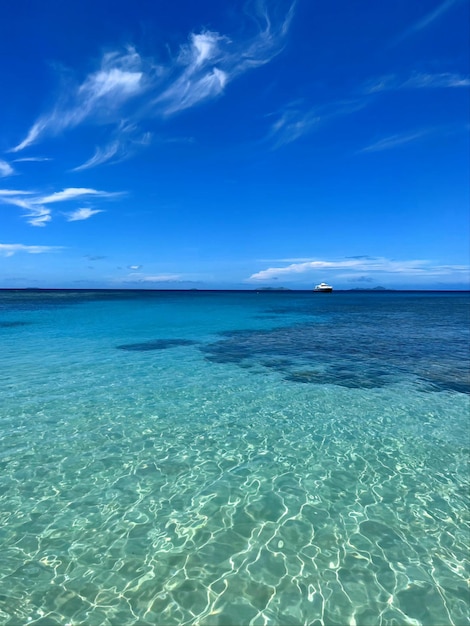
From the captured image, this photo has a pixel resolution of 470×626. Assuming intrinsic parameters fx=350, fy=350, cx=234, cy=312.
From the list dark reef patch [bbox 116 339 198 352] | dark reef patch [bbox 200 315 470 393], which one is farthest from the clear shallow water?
dark reef patch [bbox 116 339 198 352]

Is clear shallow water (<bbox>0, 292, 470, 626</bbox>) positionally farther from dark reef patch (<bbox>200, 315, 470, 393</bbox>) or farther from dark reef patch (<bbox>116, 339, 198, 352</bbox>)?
dark reef patch (<bbox>116, 339, 198, 352</bbox>)

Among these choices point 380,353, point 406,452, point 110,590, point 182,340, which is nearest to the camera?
point 110,590

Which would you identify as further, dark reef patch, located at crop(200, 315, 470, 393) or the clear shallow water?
dark reef patch, located at crop(200, 315, 470, 393)

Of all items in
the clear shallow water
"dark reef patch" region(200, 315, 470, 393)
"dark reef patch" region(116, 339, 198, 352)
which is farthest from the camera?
"dark reef patch" region(116, 339, 198, 352)

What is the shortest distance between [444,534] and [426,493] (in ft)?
4.30

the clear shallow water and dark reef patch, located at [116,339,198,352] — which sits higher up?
dark reef patch, located at [116,339,198,352]

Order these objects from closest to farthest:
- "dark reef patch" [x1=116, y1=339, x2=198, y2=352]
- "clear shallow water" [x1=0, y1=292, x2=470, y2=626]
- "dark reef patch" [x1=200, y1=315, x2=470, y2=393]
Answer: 1. "clear shallow water" [x1=0, y1=292, x2=470, y2=626]
2. "dark reef patch" [x1=200, y1=315, x2=470, y2=393]
3. "dark reef patch" [x1=116, y1=339, x2=198, y2=352]

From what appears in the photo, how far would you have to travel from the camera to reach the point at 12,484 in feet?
25.7

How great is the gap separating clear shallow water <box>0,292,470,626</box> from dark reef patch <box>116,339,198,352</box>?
7626 mm

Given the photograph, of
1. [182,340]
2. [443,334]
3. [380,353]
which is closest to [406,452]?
[380,353]

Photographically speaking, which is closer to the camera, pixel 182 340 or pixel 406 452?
pixel 406 452

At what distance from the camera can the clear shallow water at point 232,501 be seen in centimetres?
521

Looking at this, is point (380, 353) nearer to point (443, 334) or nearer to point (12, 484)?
point (443, 334)

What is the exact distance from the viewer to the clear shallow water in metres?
5.21
